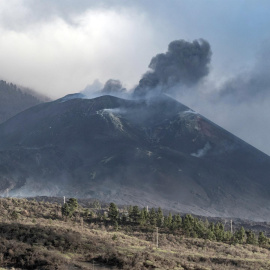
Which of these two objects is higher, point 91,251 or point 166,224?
point 166,224

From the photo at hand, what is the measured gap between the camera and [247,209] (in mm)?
198250

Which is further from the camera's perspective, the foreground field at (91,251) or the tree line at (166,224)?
the tree line at (166,224)

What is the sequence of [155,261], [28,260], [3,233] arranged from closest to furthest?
[28,260] → [155,261] → [3,233]

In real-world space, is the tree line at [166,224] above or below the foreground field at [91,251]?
above

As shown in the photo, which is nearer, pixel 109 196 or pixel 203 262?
pixel 203 262

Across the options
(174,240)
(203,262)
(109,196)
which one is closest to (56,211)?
(174,240)

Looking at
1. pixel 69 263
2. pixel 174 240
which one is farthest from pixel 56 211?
pixel 69 263

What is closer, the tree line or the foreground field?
the foreground field

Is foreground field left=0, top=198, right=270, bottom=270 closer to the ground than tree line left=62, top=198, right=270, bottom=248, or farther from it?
closer to the ground

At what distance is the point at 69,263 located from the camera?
3172 centimetres

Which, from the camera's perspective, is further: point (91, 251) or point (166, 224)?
point (166, 224)

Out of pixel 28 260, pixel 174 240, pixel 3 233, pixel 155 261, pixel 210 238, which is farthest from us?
pixel 210 238

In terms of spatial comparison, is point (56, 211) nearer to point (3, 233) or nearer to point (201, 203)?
point (3, 233)

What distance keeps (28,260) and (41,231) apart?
406 inches
